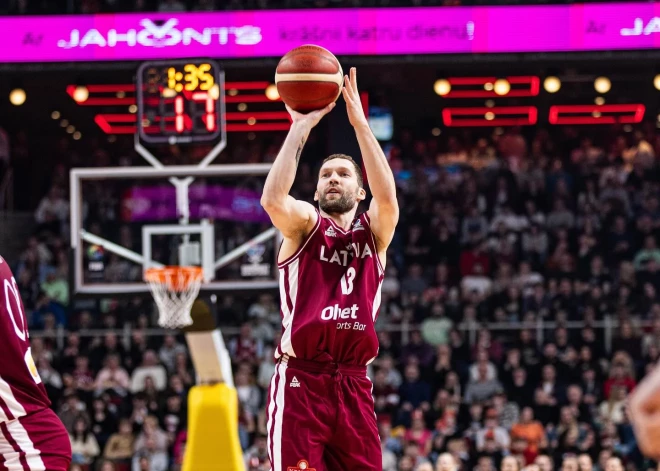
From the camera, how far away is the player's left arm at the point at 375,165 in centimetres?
581

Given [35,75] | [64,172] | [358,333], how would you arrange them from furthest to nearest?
[64,172] < [35,75] < [358,333]

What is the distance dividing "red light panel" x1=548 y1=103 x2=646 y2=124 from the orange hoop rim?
11668 millimetres

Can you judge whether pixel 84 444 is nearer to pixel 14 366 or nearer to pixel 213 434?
pixel 213 434

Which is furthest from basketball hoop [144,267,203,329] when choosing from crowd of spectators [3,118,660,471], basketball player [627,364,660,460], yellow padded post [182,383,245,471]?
basketball player [627,364,660,460]

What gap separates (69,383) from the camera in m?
15.1

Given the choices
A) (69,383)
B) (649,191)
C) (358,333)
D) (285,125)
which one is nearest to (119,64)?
(69,383)

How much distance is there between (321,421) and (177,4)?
10.3 m

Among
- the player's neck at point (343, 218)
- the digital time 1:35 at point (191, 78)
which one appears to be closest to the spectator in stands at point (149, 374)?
the digital time 1:35 at point (191, 78)

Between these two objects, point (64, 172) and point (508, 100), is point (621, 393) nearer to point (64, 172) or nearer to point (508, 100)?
point (508, 100)

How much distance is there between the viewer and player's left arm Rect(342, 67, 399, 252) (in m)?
5.81

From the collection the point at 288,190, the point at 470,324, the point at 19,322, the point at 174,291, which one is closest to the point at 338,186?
the point at 288,190

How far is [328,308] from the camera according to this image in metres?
5.78

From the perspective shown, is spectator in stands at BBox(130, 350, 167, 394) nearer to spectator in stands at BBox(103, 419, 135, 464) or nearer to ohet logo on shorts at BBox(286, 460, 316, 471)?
spectator in stands at BBox(103, 419, 135, 464)

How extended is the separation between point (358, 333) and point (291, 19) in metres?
9.43
